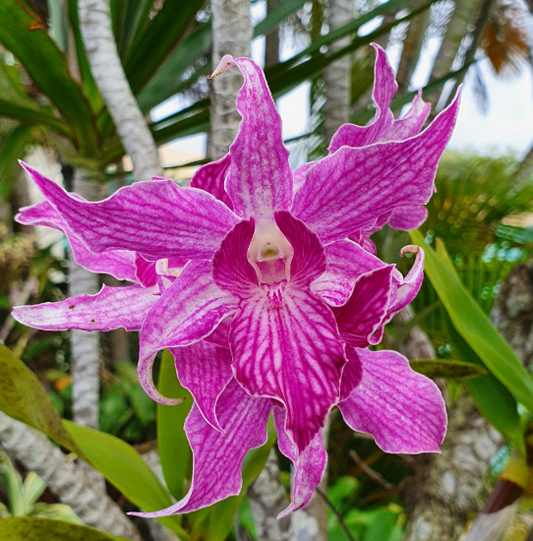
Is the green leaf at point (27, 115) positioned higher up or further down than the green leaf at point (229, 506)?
higher up

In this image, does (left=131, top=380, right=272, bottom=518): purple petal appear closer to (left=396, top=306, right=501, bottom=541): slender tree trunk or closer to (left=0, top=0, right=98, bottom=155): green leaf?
(left=396, top=306, right=501, bottom=541): slender tree trunk

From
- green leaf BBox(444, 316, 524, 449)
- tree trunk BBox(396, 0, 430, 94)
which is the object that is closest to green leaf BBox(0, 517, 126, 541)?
green leaf BBox(444, 316, 524, 449)

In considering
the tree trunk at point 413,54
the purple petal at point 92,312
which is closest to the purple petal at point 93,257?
the purple petal at point 92,312

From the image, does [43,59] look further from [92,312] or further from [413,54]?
[413,54]

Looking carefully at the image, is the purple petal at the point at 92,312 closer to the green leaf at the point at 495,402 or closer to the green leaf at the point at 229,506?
the green leaf at the point at 229,506

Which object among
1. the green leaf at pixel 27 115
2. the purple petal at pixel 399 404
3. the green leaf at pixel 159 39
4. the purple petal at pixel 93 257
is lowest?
the purple petal at pixel 399 404

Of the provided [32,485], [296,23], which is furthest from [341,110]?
[296,23]

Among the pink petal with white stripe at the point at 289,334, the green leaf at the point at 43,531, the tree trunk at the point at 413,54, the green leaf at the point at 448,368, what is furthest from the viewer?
the tree trunk at the point at 413,54

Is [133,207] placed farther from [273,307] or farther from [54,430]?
[54,430]
